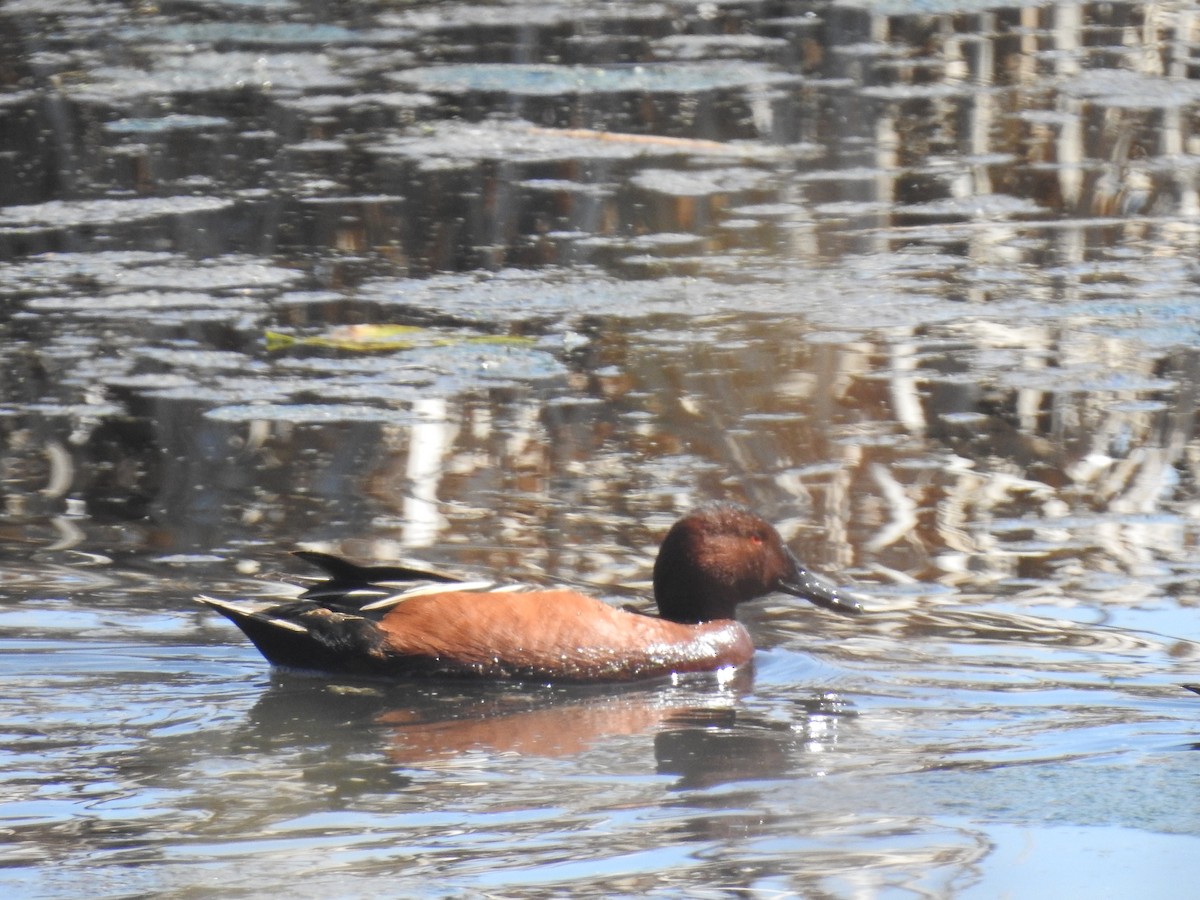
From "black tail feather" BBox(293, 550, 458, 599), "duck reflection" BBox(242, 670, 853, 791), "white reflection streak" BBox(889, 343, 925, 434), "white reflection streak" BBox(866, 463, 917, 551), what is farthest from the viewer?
"white reflection streak" BBox(889, 343, 925, 434)

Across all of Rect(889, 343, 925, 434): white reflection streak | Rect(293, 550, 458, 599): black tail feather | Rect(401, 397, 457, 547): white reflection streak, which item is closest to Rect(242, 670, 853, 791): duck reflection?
Rect(293, 550, 458, 599): black tail feather

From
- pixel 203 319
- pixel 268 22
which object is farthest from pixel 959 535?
pixel 268 22

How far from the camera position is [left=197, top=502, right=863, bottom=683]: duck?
17.5 ft

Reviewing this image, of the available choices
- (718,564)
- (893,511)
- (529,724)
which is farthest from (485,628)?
(893,511)

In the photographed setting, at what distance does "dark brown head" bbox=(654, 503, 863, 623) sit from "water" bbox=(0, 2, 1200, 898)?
200mm

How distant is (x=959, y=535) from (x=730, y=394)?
1515 mm

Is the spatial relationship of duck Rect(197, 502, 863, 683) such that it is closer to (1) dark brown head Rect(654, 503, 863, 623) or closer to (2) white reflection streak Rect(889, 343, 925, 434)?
(1) dark brown head Rect(654, 503, 863, 623)

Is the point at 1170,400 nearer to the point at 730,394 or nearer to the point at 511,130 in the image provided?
the point at 730,394

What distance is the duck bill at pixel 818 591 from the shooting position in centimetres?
547

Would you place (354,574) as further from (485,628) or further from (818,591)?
(818,591)

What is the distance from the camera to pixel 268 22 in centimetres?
1407

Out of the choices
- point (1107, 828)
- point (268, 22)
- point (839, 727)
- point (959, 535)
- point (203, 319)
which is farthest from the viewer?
point (268, 22)

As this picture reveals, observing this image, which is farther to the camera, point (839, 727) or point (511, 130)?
point (511, 130)

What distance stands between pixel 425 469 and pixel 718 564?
1.22 metres
